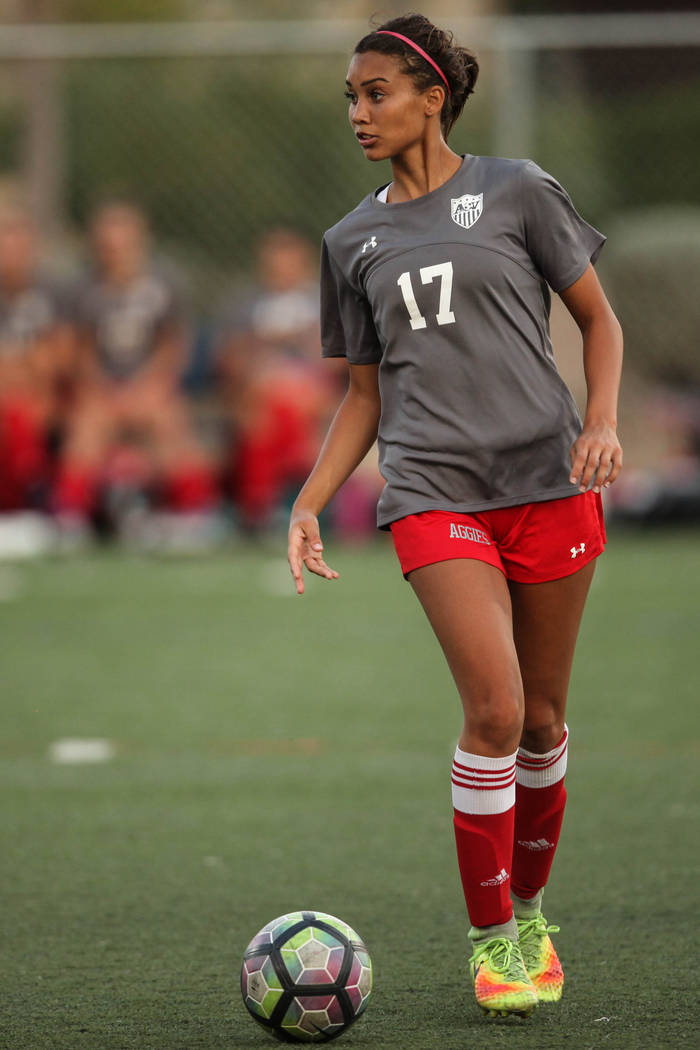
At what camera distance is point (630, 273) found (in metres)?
14.1

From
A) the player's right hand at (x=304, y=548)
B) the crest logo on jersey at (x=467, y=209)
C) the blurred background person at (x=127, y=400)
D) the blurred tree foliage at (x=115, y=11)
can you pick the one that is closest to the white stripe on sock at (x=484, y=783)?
the player's right hand at (x=304, y=548)

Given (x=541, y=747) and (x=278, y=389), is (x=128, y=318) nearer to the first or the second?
(x=278, y=389)

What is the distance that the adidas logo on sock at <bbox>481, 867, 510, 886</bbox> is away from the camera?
11.7 ft

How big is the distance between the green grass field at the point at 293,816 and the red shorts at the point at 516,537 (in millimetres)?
918

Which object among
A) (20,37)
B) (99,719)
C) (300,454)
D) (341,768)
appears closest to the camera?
(341,768)

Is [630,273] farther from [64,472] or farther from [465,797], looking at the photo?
[465,797]

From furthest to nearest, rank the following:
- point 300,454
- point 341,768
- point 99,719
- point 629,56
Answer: point 629,56 → point 300,454 → point 99,719 → point 341,768

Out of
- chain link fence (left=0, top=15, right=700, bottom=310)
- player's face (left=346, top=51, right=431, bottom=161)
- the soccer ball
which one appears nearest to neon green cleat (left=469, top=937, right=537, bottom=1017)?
the soccer ball

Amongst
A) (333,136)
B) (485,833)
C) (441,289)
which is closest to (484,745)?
(485,833)

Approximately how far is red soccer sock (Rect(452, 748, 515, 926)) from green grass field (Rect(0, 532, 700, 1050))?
0.22 m

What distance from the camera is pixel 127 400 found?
484 inches

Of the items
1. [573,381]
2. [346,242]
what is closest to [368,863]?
[346,242]

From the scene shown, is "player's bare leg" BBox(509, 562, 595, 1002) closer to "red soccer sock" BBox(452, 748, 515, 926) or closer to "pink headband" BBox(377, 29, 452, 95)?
"red soccer sock" BBox(452, 748, 515, 926)

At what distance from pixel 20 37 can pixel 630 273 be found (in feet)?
17.1
